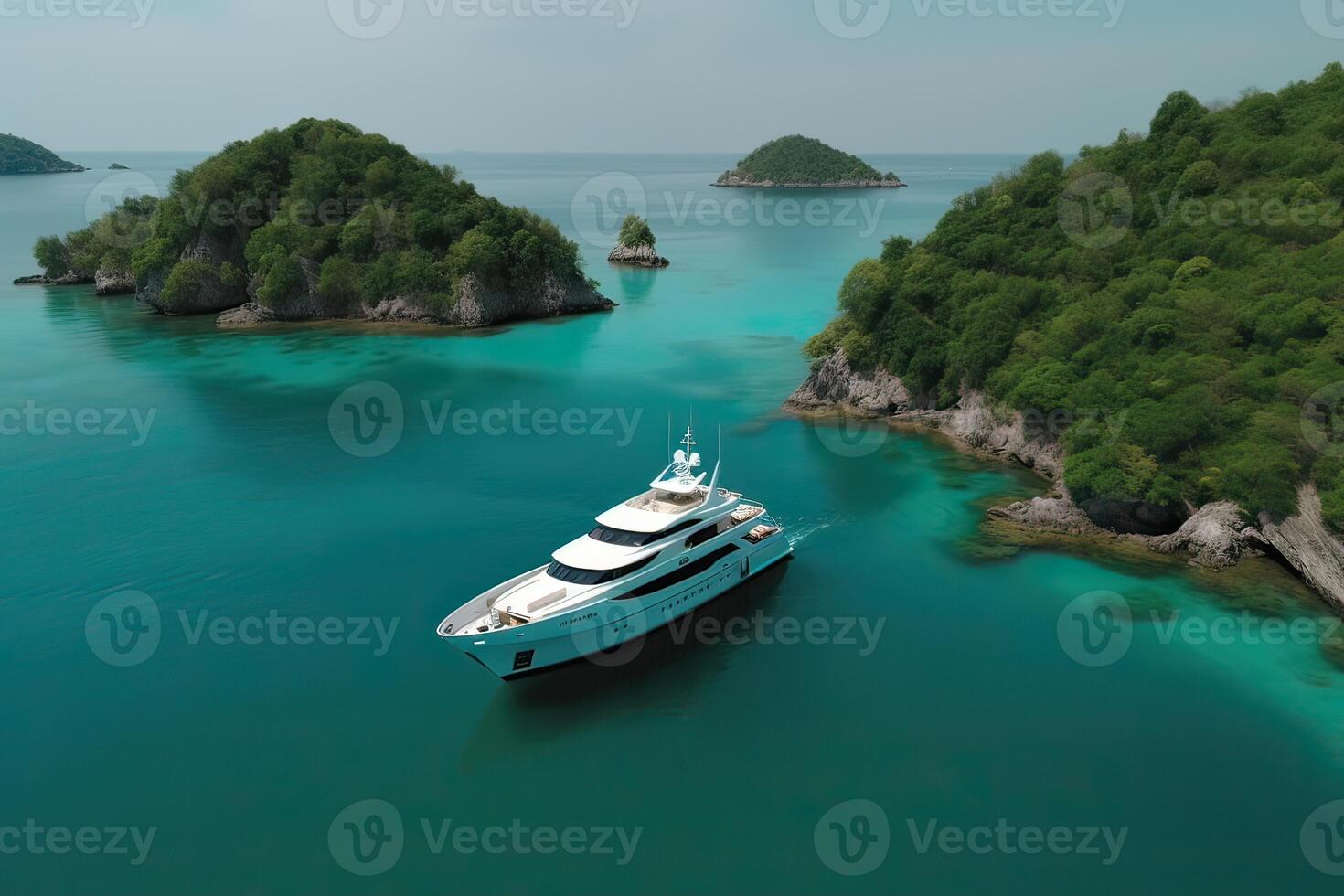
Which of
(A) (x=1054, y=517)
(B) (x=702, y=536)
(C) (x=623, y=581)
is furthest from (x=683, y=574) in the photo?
(A) (x=1054, y=517)

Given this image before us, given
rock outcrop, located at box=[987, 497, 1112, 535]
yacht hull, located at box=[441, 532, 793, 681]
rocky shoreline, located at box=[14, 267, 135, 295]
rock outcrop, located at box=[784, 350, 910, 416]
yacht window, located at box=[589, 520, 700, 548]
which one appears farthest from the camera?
rocky shoreline, located at box=[14, 267, 135, 295]

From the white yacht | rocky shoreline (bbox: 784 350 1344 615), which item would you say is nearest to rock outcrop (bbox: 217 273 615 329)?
rocky shoreline (bbox: 784 350 1344 615)

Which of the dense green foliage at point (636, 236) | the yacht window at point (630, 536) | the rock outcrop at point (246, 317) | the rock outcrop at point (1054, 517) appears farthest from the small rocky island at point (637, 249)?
the yacht window at point (630, 536)

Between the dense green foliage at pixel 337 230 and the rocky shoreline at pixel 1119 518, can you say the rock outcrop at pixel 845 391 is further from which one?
the dense green foliage at pixel 337 230

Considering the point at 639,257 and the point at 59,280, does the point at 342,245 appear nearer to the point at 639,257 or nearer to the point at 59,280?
the point at 59,280

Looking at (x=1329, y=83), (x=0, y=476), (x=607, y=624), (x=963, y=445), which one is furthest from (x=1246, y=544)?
(x=0, y=476)

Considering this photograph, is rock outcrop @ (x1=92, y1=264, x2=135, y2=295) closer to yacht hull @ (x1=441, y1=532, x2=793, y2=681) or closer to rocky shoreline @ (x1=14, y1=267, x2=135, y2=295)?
rocky shoreline @ (x1=14, y1=267, x2=135, y2=295)

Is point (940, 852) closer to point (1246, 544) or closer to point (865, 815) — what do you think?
point (865, 815)
